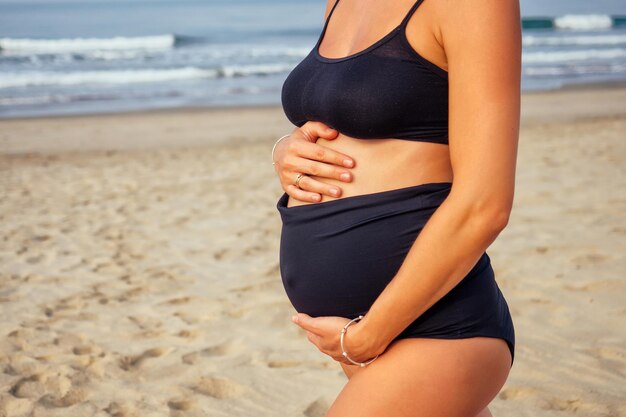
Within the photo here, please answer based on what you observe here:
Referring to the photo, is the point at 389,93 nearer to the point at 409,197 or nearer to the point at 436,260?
the point at 409,197

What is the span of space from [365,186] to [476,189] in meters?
0.32

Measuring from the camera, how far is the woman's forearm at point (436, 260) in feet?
4.53

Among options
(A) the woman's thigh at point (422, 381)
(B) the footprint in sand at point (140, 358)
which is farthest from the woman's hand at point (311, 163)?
(B) the footprint in sand at point (140, 358)

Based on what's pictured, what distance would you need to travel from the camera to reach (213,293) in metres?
4.88

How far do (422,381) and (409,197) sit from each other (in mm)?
391

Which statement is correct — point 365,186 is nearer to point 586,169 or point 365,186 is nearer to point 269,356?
point 269,356

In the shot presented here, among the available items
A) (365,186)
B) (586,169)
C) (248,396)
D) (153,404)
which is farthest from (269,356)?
(586,169)

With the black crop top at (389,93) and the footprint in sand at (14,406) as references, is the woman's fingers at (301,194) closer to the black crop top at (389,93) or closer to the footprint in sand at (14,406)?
the black crop top at (389,93)

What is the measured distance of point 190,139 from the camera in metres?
12.6

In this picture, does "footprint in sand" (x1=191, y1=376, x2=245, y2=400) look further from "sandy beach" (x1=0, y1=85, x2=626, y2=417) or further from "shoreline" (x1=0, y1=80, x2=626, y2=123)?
"shoreline" (x1=0, y1=80, x2=626, y2=123)

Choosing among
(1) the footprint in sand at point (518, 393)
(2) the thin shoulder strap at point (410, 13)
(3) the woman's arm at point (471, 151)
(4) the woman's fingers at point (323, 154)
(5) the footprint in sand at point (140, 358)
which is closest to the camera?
(3) the woman's arm at point (471, 151)

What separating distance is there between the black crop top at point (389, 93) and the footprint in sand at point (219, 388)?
85.2 inches

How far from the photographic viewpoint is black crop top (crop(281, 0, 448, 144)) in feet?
4.80

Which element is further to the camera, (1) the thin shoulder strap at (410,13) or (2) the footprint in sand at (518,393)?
(2) the footprint in sand at (518,393)
